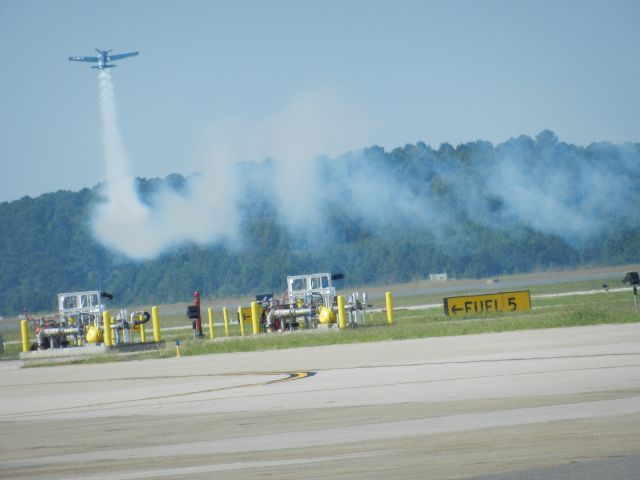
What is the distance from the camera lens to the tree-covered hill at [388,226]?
102m

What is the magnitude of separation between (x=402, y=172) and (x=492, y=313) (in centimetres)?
8721

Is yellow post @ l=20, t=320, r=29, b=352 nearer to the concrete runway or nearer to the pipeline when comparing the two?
the pipeline

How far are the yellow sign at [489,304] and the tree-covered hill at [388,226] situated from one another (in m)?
45.1

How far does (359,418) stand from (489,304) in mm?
34320

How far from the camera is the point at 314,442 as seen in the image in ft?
45.4

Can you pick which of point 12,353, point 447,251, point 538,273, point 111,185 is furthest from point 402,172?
point 12,353

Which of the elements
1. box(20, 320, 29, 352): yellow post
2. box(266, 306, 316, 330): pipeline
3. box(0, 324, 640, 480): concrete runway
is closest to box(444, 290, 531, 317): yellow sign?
box(266, 306, 316, 330): pipeline

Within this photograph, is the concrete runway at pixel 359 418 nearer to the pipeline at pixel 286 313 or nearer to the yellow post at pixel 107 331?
the yellow post at pixel 107 331

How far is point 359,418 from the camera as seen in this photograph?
633 inches

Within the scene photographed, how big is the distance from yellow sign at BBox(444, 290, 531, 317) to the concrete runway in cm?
1920

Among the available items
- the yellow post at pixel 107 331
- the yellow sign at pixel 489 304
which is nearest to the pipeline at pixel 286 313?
the yellow sign at pixel 489 304

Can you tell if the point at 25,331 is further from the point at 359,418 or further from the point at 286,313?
the point at 359,418

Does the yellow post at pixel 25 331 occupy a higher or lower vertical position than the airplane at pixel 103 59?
lower

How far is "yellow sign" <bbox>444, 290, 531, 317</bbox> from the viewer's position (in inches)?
1941
